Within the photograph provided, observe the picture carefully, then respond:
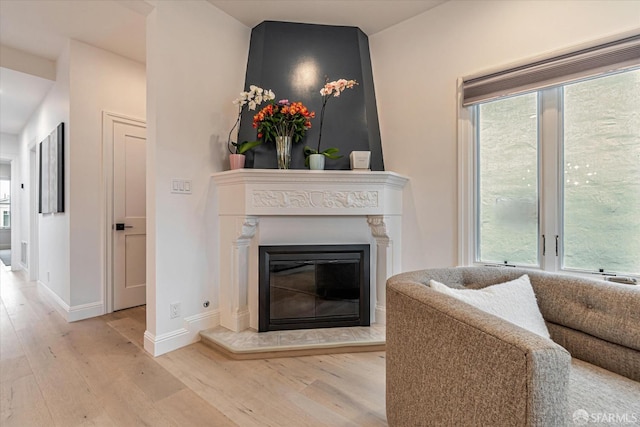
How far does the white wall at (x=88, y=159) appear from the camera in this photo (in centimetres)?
293

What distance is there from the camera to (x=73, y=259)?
2924mm

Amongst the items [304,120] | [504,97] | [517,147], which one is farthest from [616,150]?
[304,120]

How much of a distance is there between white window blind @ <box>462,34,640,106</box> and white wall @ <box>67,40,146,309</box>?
3418 millimetres

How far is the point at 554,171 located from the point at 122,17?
3.58 m

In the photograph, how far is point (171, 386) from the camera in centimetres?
182

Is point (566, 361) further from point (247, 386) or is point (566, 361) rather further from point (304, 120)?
point (304, 120)

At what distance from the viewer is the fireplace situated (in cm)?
249

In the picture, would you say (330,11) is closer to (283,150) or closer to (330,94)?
(330,94)

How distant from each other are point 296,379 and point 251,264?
100 centimetres

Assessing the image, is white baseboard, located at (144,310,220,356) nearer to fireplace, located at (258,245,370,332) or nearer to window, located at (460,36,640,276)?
fireplace, located at (258,245,370,332)

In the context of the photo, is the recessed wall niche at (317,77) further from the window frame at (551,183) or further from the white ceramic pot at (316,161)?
the window frame at (551,183)

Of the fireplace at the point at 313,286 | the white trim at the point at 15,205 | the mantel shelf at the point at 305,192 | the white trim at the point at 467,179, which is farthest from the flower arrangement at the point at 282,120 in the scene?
the white trim at the point at 15,205

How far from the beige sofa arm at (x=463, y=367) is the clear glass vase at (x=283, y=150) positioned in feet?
4.97

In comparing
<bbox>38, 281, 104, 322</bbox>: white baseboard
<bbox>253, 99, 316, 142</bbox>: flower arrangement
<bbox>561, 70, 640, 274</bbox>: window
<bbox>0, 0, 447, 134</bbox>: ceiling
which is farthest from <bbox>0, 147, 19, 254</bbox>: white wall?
<bbox>561, 70, 640, 274</bbox>: window
